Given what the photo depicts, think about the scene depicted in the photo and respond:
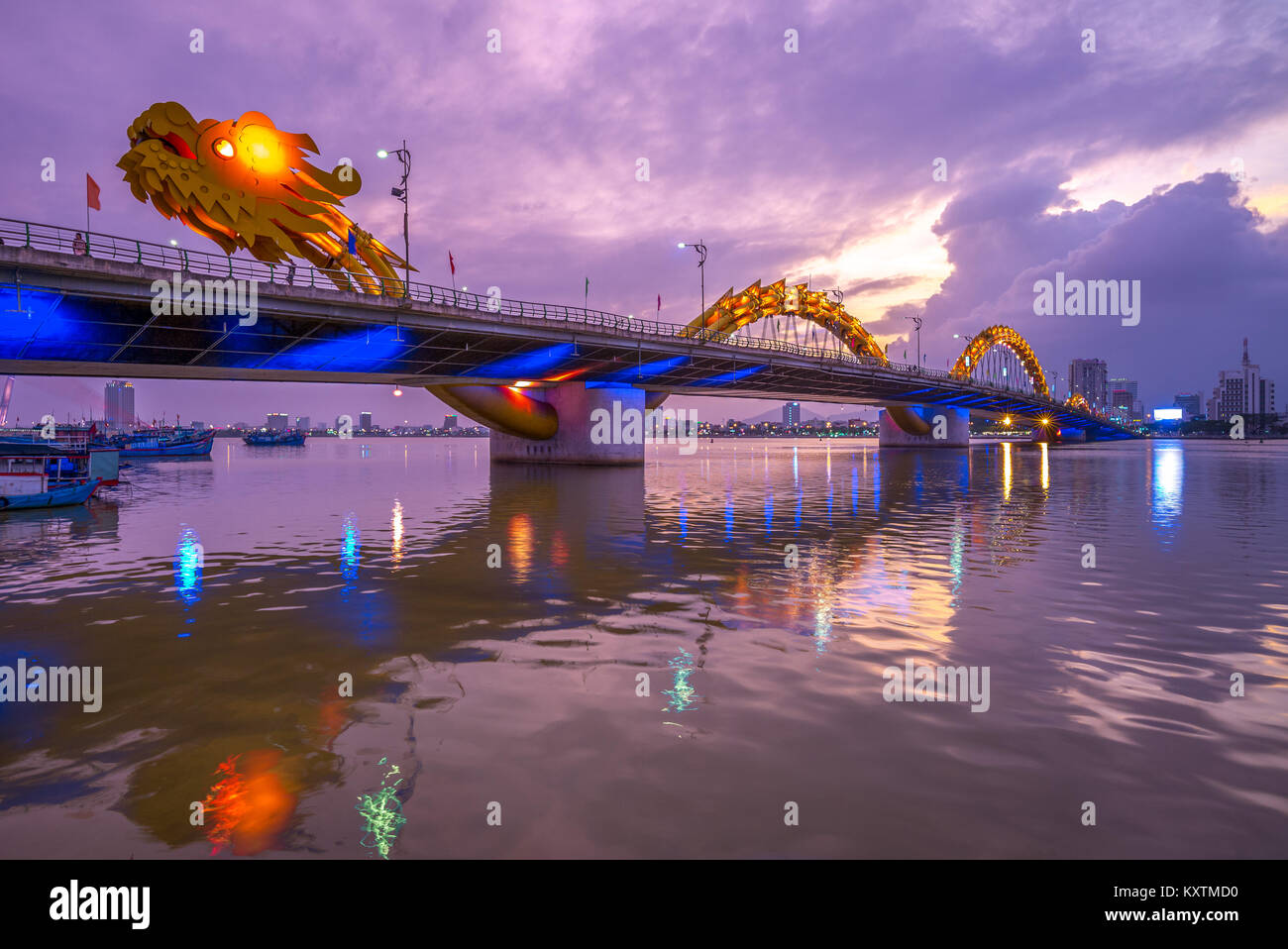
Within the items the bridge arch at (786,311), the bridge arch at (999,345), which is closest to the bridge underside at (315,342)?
the bridge arch at (786,311)

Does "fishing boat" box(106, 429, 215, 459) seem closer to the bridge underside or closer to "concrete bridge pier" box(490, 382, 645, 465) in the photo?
the bridge underside

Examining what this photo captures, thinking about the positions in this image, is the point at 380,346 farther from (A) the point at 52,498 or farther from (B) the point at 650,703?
(B) the point at 650,703

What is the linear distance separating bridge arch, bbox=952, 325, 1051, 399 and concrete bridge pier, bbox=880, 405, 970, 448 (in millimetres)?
19615

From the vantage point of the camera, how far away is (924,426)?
13262 cm

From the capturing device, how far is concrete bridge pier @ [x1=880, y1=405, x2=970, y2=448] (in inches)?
5044

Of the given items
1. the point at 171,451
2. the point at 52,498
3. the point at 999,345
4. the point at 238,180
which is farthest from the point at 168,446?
the point at 999,345

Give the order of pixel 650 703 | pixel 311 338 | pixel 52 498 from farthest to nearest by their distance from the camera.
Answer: pixel 311 338 < pixel 52 498 < pixel 650 703

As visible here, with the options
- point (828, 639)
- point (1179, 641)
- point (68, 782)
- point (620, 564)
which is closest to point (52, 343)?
point (620, 564)

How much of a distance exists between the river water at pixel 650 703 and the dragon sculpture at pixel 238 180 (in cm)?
2960

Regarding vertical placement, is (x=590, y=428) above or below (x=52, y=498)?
above

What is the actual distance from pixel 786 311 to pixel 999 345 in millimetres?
77708

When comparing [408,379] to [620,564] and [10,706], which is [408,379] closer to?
[620,564]

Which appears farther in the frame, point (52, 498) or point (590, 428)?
point (590, 428)
